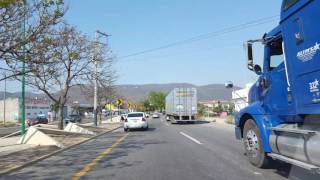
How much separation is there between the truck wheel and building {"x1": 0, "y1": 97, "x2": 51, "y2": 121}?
285 feet

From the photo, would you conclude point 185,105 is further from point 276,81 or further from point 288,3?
point 288,3

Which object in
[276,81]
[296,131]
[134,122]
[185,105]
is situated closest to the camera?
[296,131]

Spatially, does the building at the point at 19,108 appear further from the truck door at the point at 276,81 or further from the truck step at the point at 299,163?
the truck step at the point at 299,163

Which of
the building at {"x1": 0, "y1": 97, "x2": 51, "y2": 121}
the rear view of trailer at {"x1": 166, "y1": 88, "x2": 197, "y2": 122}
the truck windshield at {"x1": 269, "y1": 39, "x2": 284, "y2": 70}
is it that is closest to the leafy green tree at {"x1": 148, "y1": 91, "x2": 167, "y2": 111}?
the building at {"x1": 0, "y1": 97, "x2": 51, "y2": 121}

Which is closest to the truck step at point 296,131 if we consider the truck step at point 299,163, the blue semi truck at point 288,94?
the blue semi truck at point 288,94

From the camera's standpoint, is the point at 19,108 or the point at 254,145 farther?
the point at 19,108

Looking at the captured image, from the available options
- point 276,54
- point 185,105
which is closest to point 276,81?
point 276,54

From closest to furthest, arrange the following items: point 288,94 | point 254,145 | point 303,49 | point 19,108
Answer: point 303,49, point 288,94, point 254,145, point 19,108

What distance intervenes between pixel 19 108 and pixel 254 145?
90933 millimetres

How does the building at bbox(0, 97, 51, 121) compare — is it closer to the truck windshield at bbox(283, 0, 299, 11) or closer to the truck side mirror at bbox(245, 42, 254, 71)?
the truck side mirror at bbox(245, 42, 254, 71)

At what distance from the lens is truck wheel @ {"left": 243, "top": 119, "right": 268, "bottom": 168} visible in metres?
11.9

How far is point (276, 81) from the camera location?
11.1 meters

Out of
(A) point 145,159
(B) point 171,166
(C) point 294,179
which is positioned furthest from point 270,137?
(A) point 145,159

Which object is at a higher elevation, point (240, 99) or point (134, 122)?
point (240, 99)
